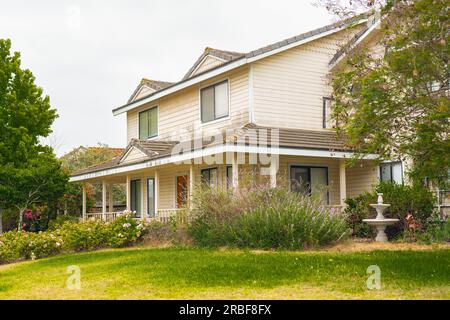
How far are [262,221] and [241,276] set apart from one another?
14.3ft

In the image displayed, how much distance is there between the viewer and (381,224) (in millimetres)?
17281

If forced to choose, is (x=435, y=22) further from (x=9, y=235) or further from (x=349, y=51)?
(x=9, y=235)

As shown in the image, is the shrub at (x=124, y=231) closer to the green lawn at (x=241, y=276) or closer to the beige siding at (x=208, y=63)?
the green lawn at (x=241, y=276)

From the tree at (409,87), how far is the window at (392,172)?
1007cm

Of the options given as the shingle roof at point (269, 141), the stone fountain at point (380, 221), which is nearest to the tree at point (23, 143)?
the shingle roof at point (269, 141)

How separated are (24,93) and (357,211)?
15.7m

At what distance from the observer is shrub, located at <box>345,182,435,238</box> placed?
57.7 ft

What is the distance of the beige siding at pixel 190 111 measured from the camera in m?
21.4

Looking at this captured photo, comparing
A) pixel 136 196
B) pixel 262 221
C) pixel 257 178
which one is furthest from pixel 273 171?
pixel 136 196

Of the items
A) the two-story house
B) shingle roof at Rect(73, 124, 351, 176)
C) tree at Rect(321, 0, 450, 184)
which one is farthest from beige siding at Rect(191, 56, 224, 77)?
tree at Rect(321, 0, 450, 184)

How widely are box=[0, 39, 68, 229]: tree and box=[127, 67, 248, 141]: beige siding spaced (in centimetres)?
438

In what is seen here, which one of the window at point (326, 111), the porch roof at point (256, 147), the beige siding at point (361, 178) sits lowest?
the beige siding at point (361, 178)

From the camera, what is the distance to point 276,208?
15281mm
